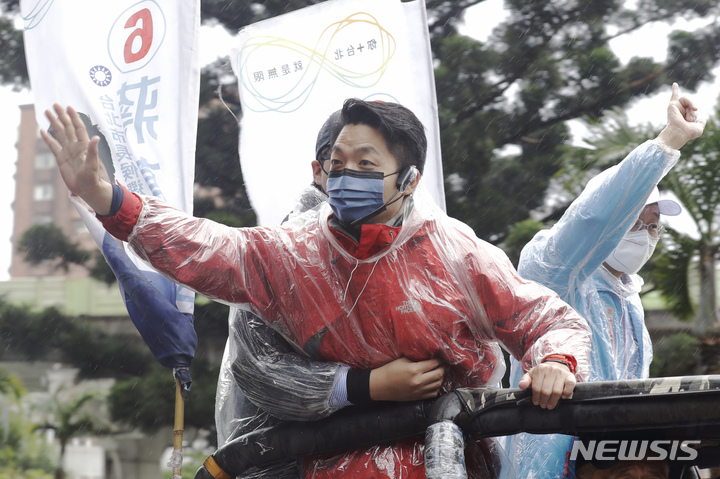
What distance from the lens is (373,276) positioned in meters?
2.28

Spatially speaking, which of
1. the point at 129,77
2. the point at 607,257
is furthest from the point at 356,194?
the point at 129,77

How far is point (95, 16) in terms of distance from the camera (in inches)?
157

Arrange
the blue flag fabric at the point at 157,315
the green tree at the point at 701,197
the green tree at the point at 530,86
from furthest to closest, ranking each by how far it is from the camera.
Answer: the green tree at the point at 530,86 → the green tree at the point at 701,197 → the blue flag fabric at the point at 157,315

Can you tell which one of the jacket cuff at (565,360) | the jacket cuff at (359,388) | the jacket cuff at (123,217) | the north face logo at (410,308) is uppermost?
the jacket cuff at (123,217)

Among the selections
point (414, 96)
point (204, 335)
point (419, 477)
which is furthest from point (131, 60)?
point (204, 335)

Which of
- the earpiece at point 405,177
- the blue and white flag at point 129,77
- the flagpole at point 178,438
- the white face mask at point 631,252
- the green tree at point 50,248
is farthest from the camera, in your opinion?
the green tree at point 50,248

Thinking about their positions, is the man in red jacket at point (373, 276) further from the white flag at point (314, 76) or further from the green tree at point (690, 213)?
the green tree at point (690, 213)

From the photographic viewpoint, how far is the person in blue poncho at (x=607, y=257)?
2717 mm

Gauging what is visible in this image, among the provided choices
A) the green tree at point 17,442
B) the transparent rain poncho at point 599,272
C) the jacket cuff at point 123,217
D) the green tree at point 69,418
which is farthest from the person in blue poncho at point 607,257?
the green tree at point 17,442

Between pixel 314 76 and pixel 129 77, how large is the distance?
1.00 meters

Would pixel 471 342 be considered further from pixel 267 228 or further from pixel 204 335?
pixel 204 335

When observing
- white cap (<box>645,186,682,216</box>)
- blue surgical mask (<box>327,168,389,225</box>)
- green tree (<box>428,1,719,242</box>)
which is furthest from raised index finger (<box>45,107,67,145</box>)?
green tree (<box>428,1,719,242</box>)

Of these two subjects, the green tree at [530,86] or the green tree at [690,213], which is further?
the green tree at [530,86]

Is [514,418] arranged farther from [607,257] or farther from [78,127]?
[78,127]
